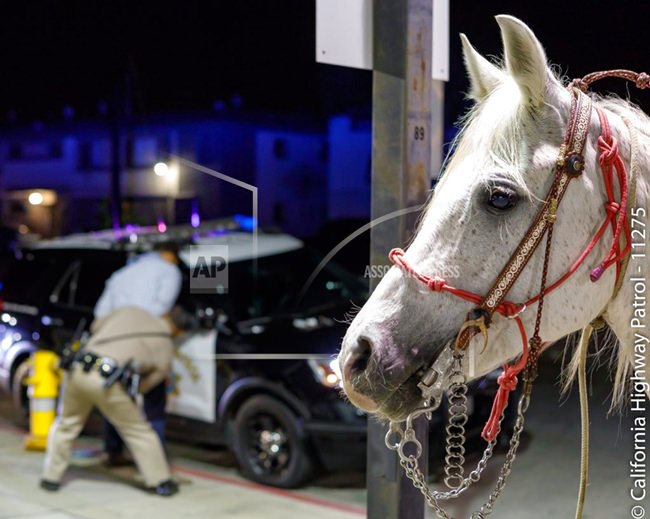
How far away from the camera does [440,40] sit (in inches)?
137

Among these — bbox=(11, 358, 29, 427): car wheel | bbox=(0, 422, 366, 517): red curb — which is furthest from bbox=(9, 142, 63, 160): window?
bbox=(0, 422, 366, 517): red curb

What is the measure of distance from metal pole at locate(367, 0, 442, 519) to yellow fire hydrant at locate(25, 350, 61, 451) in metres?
5.15

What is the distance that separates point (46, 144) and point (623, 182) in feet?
30.9

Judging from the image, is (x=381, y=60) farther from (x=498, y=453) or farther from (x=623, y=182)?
(x=498, y=453)

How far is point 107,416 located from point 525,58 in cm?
515

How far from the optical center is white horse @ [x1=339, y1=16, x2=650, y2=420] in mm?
1889

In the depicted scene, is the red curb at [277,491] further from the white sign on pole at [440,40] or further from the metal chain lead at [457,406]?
the metal chain lead at [457,406]

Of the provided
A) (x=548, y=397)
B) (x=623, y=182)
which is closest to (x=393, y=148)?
(x=623, y=182)

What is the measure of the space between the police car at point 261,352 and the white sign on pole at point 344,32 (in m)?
2.56

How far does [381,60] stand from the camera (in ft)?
11.0

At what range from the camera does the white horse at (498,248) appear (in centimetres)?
189

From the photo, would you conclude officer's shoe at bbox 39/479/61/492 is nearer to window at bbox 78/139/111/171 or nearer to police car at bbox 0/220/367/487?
police car at bbox 0/220/367/487

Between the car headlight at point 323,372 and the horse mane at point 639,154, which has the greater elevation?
the horse mane at point 639,154

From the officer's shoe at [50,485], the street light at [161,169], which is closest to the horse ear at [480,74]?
the officer's shoe at [50,485]
